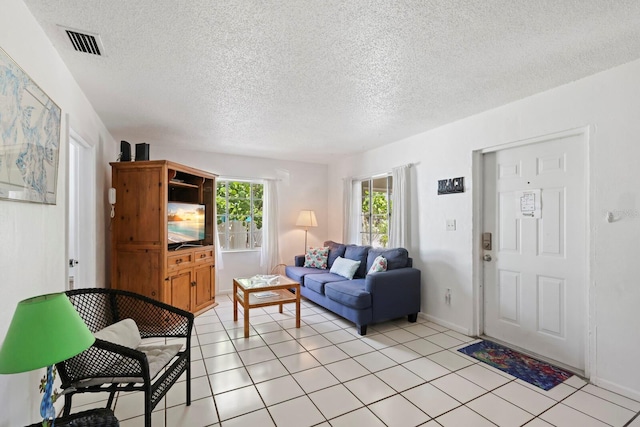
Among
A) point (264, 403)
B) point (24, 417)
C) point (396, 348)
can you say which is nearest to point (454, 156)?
point (396, 348)

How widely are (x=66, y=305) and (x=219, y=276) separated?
3.97 m

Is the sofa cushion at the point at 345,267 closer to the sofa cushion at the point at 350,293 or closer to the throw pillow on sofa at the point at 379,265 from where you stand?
the sofa cushion at the point at 350,293

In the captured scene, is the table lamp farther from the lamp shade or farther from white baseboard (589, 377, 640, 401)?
the lamp shade

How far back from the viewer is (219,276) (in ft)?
16.4

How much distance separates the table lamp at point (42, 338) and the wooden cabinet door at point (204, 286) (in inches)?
118

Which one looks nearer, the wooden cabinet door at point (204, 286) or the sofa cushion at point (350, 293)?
the sofa cushion at point (350, 293)

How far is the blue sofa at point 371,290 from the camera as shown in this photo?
129 inches

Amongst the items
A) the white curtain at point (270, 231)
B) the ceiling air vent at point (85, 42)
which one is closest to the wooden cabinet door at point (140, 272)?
the white curtain at point (270, 231)

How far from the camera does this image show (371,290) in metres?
3.32

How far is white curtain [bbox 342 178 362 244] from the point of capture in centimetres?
517

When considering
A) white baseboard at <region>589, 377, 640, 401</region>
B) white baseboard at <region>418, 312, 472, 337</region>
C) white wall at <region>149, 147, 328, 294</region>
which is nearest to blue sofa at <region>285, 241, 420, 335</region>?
white baseboard at <region>418, 312, 472, 337</region>

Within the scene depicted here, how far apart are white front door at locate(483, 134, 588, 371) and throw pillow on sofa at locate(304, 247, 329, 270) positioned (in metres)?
2.38

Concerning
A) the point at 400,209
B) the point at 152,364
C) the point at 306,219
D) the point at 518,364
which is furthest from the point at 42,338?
the point at 306,219

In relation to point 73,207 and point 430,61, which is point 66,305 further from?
point 430,61
